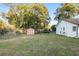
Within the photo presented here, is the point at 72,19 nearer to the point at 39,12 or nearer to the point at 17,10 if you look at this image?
the point at 39,12

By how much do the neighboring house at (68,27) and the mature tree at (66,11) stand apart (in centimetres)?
6

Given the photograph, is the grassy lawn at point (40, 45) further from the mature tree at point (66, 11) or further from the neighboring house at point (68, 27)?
the mature tree at point (66, 11)

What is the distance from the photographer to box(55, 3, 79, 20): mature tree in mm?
3744

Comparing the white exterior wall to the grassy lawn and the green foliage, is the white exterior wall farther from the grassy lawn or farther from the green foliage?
the green foliage

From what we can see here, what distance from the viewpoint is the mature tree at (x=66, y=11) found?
12.3ft

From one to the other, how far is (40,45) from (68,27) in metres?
0.39

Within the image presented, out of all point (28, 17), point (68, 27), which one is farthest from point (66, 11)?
point (28, 17)

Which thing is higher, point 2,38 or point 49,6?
point 49,6

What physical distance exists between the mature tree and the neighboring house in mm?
58

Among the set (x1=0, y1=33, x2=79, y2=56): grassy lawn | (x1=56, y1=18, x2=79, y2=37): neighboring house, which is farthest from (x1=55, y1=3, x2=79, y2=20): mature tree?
(x1=0, y1=33, x2=79, y2=56): grassy lawn

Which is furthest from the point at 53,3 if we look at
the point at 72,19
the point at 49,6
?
the point at 72,19

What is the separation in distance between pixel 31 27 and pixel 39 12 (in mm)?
198

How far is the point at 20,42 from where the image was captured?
378 cm

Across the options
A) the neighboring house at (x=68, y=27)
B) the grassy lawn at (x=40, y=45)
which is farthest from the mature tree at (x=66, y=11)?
the grassy lawn at (x=40, y=45)
